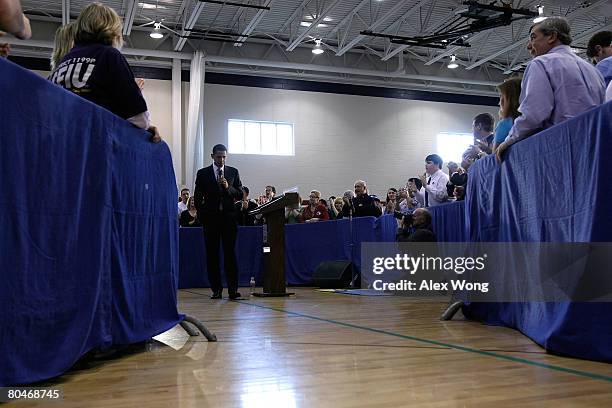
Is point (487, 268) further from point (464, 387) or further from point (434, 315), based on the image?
point (464, 387)

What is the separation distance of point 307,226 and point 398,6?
5.45 meters

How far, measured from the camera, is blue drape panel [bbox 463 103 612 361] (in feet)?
6.40

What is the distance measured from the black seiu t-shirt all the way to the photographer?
356 centimetres

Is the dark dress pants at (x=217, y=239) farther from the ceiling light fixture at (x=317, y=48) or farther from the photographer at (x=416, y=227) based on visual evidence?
the ceiling light fixture at (x=317, y=48)

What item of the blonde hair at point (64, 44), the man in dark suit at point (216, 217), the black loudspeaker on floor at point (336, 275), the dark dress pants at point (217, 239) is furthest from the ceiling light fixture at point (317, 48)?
the blonde hair at point (64, 44)

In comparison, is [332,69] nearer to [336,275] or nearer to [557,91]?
[336,275]

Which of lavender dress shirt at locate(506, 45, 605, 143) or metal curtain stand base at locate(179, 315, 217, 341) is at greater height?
lavender dress shirt at locate(506, 45, 605, 143)

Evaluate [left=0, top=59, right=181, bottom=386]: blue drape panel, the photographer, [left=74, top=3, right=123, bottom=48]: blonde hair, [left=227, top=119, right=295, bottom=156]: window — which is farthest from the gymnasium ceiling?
[left=0, top=59, right=181, bottom=386]: blue drape panel

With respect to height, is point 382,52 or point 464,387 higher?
point 382,52

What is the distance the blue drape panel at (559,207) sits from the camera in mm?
1951

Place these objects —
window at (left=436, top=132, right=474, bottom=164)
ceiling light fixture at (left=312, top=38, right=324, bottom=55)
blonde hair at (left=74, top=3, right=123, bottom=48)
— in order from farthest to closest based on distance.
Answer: window at (left=436, top=132, right=474, bottom=164), ceiling light fixture at (left=312, top=38, right=324, bottom=55), blonde hair at (left=74, top=3, right=123, bottom=48)

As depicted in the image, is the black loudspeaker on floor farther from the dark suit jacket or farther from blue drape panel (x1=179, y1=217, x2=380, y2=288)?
the dark suit jacket

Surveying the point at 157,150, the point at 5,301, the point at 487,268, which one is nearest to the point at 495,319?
the point at 487,268

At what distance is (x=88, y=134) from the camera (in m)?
1.97
